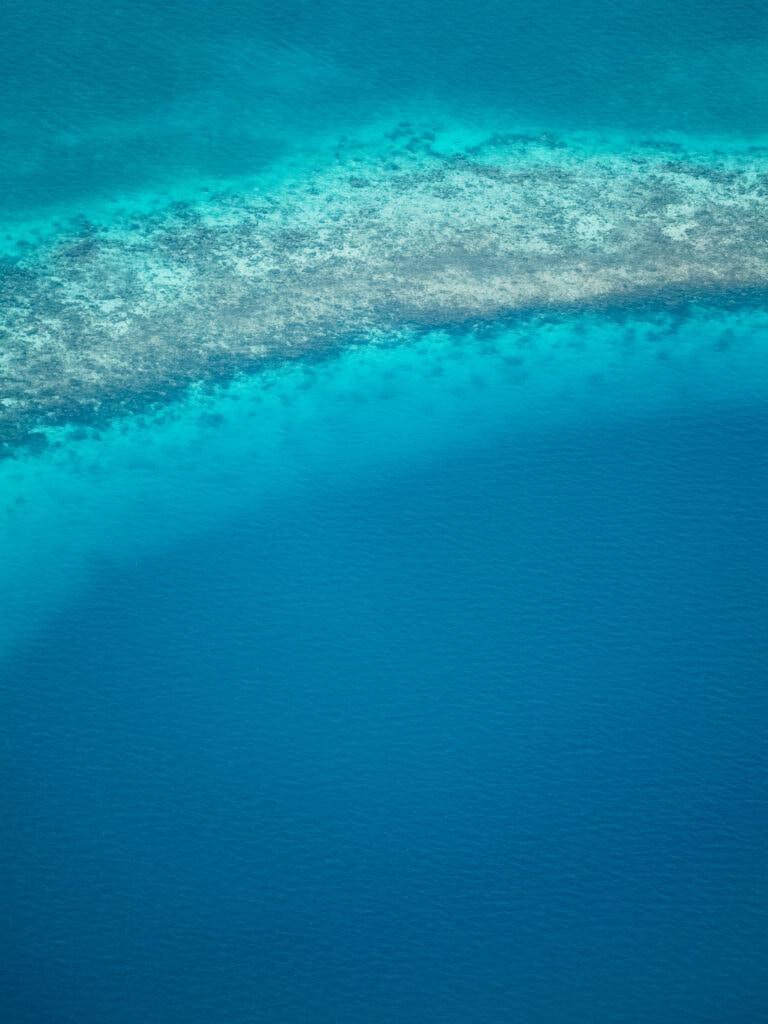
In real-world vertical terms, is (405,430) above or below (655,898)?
above

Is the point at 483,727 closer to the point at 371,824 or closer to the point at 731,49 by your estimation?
the point at 371,824

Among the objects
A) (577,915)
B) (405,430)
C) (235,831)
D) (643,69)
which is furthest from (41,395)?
(643,69)

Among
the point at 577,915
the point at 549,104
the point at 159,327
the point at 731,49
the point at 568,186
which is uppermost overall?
the point at 731,49

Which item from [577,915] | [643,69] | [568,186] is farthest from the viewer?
[643,69]

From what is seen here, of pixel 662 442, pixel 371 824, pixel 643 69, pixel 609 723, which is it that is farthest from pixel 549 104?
pixel 371 824

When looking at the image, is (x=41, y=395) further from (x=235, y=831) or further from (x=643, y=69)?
(x=643, y=69)

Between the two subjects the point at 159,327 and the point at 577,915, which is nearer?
the point at 577,915

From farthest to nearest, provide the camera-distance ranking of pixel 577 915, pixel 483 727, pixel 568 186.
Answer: pixel 568 186, pixel 483 727, pixel 577 915
